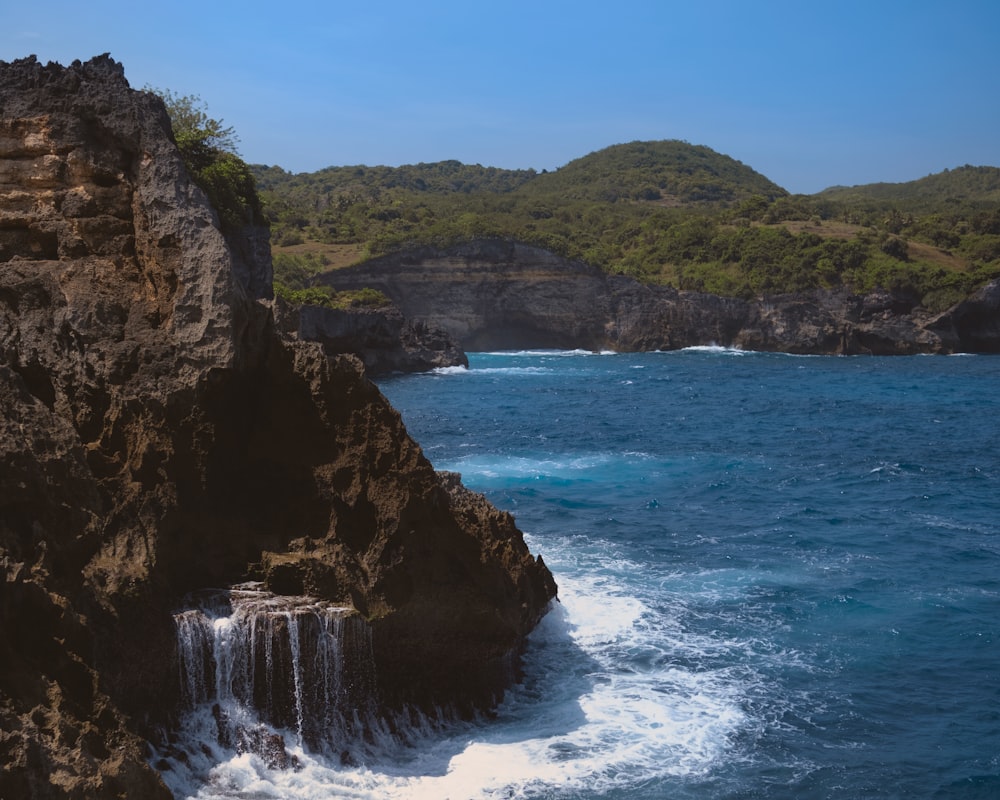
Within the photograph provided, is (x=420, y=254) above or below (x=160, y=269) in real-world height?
above

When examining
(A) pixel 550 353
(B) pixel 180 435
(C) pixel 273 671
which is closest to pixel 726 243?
(A) pixel 550 353

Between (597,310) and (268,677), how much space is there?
266ft

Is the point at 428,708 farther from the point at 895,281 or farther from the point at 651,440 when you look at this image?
the point at 895,281

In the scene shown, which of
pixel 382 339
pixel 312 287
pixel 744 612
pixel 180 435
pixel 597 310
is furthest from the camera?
pixel 597 310

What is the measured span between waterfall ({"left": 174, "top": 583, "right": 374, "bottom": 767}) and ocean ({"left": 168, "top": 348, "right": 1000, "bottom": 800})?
41 cm

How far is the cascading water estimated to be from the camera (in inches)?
493

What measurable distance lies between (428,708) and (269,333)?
18.0ft

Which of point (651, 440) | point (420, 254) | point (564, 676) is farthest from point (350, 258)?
point (564, 676)

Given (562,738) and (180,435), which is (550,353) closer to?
(562,738)

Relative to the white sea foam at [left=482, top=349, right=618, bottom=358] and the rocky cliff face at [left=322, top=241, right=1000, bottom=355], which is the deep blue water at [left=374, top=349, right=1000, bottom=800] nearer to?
the rocky cliff face at [left=322, top=241, right=1000, bottom=355]

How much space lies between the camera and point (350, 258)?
306 feet

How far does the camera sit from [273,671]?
12.9 metres

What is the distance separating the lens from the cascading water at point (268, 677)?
12531 millimetres

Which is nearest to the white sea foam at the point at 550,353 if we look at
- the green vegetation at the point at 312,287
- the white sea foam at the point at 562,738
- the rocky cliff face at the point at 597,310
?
the rocky cliff face at the point at 597,310
